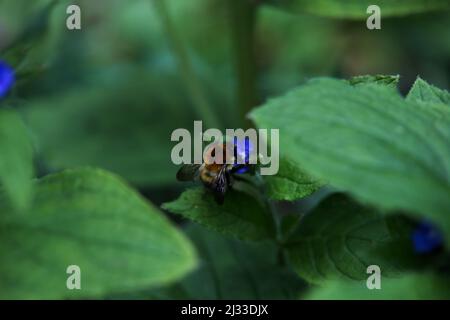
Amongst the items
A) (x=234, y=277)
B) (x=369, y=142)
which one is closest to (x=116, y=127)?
(x=234, y=277)

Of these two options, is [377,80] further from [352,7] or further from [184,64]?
[184,64]

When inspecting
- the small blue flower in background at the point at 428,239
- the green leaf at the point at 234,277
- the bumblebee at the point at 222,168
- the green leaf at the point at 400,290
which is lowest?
the green leaf at the point at 400,290

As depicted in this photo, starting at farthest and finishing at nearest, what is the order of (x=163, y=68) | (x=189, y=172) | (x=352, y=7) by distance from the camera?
(x=163, y=68), (x=352, y=7), (x=189, y=172)

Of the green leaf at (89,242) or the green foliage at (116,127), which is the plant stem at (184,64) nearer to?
the green foliage at (116,127)

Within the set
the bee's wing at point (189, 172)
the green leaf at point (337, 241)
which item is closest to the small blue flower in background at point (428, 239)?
the green leaf at point (337, 241)

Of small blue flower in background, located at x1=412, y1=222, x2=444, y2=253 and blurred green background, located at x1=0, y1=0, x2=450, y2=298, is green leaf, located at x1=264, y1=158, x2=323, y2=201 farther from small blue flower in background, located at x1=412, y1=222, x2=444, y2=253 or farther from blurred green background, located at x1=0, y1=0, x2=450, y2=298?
blurred green background, located at x1=0, y1=0, x2=450, y2=298
